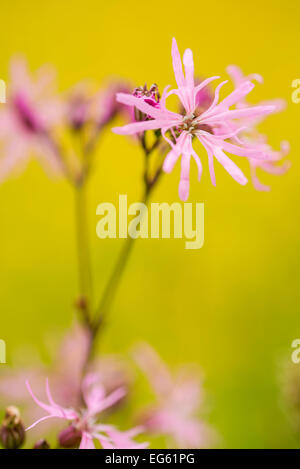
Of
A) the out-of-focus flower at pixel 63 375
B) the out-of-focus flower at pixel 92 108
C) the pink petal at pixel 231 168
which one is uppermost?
the out-of-focus flower at pixel 92 108

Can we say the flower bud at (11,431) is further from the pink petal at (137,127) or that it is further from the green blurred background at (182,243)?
the green blurred background at (182,243)

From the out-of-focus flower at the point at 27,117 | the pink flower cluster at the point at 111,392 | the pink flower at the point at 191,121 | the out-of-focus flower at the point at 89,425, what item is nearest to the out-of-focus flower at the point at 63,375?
the pink flower cluster at the point at 111,392

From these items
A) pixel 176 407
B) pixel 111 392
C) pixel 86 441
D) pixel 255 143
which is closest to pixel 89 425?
pixel 86 441

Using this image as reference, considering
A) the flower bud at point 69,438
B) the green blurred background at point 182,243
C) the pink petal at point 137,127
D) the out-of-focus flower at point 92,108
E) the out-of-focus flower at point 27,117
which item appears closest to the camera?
the pink petal at point 137,127

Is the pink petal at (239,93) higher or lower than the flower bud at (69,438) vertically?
higher

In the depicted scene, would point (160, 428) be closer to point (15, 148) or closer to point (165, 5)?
point (15, 148)

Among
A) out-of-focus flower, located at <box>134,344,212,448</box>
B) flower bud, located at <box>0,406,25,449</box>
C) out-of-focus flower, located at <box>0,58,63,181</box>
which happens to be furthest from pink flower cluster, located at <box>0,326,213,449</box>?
out-of-focus flower, located at <box>0,58,63,181</box>
